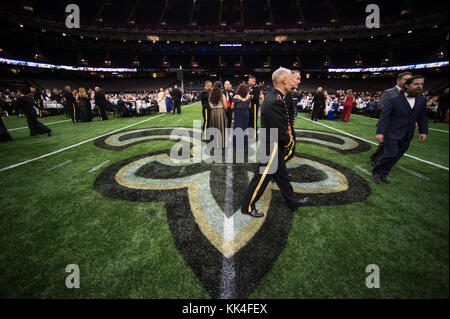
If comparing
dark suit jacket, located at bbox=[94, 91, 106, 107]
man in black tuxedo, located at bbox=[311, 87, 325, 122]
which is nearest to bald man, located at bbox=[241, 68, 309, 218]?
man in black tuxedo, located at bbox=[311, 87, 325, 122]

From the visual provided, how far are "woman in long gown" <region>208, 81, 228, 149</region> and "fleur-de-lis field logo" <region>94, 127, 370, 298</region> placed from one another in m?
1.32

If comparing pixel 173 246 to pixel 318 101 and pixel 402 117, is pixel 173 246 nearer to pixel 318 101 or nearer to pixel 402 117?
pixel 402 117

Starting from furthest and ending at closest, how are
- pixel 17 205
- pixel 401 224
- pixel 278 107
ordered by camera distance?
1. pixel 17 205
2. pixel 401 224
3. pixel 278 107

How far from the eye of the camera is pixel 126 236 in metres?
2.66

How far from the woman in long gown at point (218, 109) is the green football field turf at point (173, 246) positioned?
2.89 metres

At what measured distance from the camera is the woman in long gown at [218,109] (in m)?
5.38

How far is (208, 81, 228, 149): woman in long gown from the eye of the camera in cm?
538

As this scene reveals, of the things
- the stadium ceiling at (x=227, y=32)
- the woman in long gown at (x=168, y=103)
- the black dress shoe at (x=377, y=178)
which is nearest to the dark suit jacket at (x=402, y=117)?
the black dress shoe at (x=377, y=178)

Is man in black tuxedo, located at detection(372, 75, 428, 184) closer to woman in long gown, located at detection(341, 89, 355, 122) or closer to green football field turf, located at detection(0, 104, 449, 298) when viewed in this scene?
green football field turf, located at detection(0, 104, 449, 298)

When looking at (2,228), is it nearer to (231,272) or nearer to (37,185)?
(37,185)

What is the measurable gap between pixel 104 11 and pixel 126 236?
50.3 metres

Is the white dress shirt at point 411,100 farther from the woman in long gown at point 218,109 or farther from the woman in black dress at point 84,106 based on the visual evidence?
the woman in black dress at point 84,106

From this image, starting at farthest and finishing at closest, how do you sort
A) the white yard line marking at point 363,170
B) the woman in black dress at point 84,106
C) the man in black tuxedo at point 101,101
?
the man in black tuxedo at point 101,101
the woman in black dress at point 84,106
the white yard line marking at point 363,170
